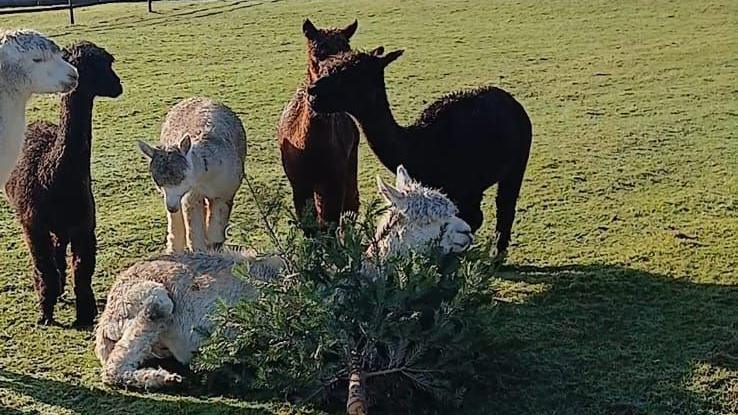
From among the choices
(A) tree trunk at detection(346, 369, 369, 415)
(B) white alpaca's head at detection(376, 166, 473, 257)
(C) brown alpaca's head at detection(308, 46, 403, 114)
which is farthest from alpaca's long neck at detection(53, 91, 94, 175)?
(A) tree trunk at detection(346, 369, 369, 415)

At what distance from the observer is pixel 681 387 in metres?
4.32

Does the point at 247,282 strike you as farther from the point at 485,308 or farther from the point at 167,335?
the point at 485,308

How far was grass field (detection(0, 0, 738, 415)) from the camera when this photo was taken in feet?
14.6

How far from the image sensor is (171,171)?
17.3 ft

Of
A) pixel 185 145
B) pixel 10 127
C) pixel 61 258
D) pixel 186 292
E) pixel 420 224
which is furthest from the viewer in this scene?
pixel 61 258

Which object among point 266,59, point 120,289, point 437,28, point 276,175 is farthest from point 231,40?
point 120,289

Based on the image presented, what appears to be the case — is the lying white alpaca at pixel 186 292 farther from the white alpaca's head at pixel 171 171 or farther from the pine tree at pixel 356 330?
the white alpaca's head at pixel 171 171

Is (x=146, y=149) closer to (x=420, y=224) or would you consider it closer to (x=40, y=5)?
(x=420, y=224)

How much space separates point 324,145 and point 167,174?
86cm

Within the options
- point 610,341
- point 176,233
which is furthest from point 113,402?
point 610,341

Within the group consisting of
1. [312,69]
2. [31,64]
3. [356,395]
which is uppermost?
[31,64]

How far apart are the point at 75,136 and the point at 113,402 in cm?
145

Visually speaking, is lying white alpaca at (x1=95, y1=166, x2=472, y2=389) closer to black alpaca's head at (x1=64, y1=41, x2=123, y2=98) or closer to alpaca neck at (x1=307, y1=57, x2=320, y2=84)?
black alpaca's head at (x1=64, y1=41, x2=123, y2=98)

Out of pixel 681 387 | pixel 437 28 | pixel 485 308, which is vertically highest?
pixel 485 308
